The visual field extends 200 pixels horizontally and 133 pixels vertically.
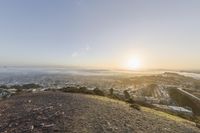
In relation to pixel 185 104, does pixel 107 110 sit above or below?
above

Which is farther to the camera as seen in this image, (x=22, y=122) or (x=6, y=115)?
(x=6, y=115)

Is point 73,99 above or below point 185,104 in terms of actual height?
above

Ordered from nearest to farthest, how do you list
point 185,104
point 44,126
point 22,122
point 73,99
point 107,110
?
point 44,126
point 22,122
point 107,110
point 73,99
point 185,104

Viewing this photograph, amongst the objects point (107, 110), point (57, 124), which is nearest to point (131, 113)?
point (107, 110)

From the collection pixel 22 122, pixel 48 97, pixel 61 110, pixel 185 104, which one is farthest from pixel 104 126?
pixel 185 104

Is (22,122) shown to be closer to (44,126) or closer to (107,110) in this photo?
(44,126)

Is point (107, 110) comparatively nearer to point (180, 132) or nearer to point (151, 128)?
point (151, 128)

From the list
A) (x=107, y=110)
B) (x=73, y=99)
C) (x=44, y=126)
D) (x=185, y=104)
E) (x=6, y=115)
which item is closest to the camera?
(x=44, y=126)
